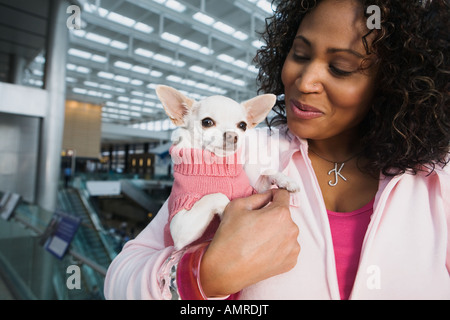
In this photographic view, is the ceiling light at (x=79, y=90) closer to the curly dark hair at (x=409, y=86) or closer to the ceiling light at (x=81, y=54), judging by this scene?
the ceiling light at (x=81, y=54)

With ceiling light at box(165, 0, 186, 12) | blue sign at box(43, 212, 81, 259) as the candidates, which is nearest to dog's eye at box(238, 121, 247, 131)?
blue sign at box(43, 212, 81, 259)

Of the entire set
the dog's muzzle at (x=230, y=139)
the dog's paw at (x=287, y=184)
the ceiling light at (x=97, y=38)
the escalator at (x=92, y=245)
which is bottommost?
the escalator at (x=92, y=245)

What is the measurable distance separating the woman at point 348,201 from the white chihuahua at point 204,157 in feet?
0.17

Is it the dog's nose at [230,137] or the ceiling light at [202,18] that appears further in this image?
the ceiling light at [202,18]

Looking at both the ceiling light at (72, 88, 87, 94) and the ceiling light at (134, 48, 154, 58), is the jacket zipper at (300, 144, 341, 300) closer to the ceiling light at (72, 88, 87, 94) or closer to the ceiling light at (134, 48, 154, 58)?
the ceiling light at (134, 48, 154, 58)

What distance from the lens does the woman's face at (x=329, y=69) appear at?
683mm

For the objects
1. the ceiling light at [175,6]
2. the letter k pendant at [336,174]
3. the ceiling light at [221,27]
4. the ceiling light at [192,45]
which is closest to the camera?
the letter k pendant at [336,174]

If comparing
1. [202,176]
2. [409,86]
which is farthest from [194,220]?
[409,86]

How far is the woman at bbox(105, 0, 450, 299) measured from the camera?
567 millimetres

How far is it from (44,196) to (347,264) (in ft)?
20.4

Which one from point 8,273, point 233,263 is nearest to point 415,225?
point 233,263

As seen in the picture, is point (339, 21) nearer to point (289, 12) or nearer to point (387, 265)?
point (289, 12)

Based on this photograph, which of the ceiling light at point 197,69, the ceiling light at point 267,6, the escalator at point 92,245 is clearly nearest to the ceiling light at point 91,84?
the ceiling light at point 197,69
